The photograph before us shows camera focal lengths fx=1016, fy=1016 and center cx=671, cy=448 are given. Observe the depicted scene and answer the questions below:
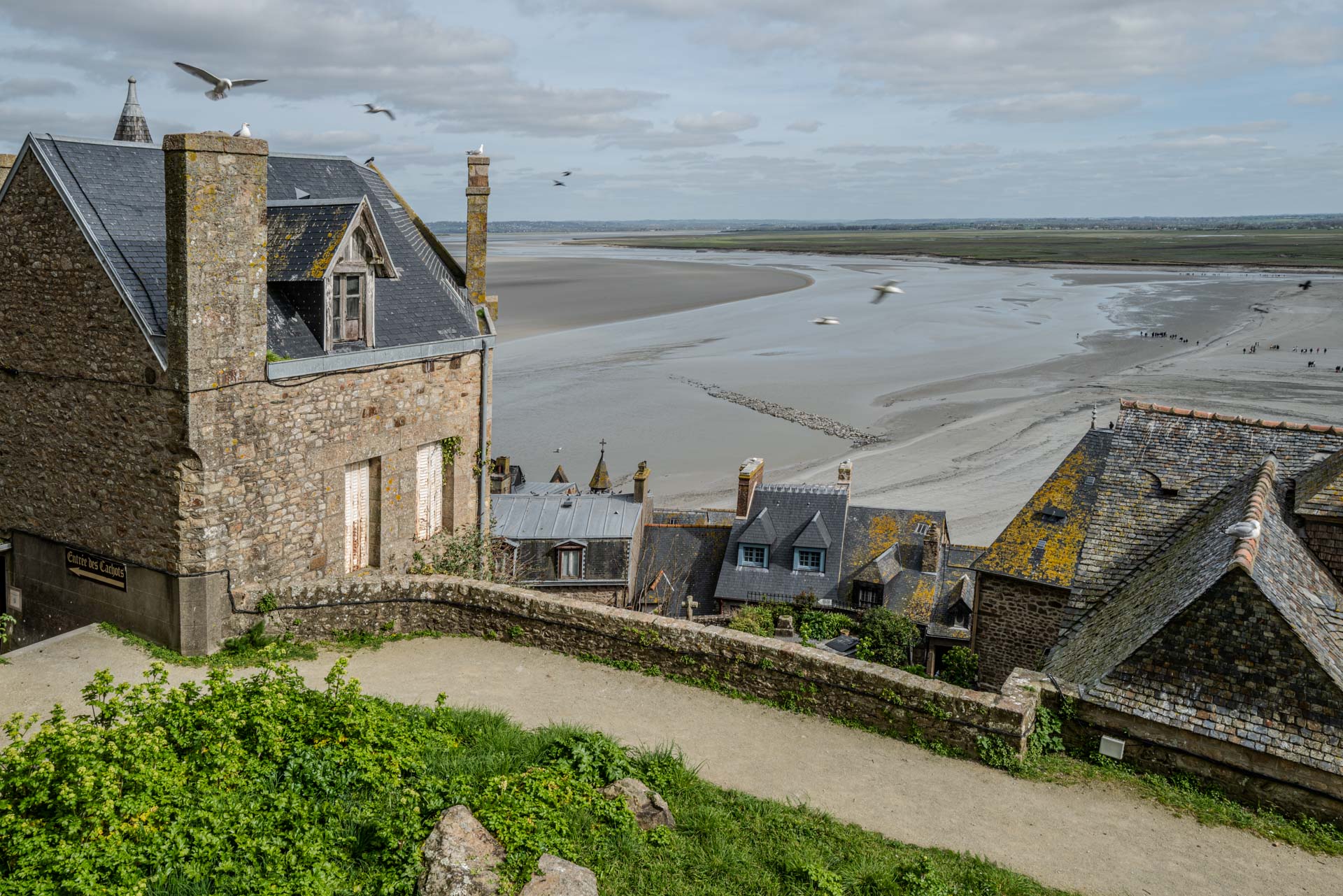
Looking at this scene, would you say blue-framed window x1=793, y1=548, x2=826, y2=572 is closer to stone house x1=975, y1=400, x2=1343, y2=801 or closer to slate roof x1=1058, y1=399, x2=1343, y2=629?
stone house x1=975, y1=400, x2=1343, y2=801

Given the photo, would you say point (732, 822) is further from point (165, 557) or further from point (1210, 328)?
point (1210, 328)

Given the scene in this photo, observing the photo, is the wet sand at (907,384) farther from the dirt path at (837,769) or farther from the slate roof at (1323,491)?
the dirt path at (837,769)

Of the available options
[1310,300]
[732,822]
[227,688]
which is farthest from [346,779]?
[1310,300]

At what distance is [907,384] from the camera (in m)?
64.2

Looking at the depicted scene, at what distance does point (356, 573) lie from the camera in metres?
15.5

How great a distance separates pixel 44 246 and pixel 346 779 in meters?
9.71

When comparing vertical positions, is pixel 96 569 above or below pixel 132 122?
below

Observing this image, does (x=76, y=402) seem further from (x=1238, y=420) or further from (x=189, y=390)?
(x=1238, y=420)

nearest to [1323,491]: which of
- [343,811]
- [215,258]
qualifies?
[343,811]

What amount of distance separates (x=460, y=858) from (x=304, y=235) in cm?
1021

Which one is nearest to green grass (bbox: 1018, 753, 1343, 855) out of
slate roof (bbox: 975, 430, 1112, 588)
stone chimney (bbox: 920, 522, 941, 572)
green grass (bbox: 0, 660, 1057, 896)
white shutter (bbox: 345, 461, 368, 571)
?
green grass (bbox: 0, 660, 1057, 896)

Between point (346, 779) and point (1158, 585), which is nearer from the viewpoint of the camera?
point (346, 779)

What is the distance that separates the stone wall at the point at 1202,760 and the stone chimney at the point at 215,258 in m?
10.1

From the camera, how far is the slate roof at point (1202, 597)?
10234 mm
